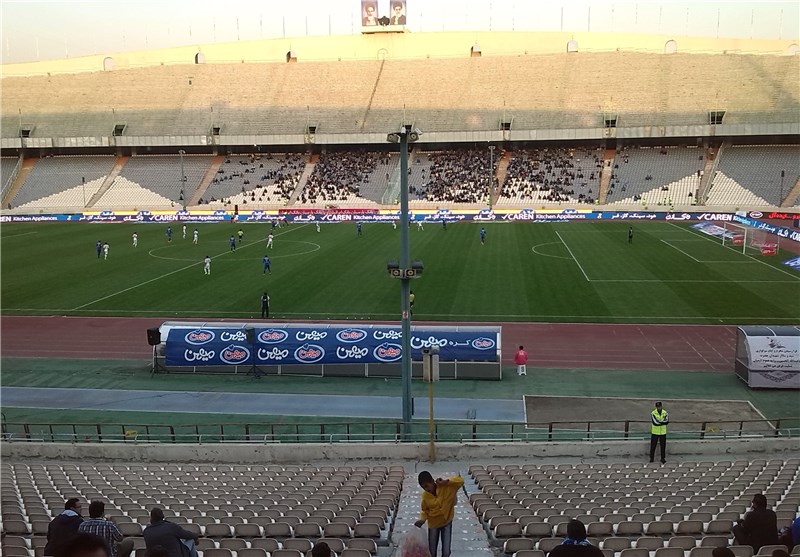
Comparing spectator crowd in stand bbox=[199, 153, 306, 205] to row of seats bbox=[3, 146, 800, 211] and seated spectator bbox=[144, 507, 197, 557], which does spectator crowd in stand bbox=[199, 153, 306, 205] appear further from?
seated spectator bbox=[144, 507, 197, 557]

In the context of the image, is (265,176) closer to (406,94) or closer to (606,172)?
(406,94)

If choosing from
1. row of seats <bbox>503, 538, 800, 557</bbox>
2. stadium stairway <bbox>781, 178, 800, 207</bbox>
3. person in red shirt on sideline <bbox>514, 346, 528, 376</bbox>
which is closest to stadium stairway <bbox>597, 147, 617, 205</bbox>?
stadium stairway <bbox>781, 178, 800, 207</bbox>

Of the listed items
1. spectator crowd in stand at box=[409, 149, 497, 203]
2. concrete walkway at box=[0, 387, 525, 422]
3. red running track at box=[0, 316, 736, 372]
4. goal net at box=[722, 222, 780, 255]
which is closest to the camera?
concrete walkway at box=[0, 387, 525, 422]

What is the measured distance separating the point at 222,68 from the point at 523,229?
67.0m

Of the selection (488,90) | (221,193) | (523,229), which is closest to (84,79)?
(221,193)

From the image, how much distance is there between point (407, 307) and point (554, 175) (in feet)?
238

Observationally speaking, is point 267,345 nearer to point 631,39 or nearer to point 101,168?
point 101,168

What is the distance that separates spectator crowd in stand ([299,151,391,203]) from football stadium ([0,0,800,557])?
489mm

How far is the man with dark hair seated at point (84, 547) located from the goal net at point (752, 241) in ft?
162

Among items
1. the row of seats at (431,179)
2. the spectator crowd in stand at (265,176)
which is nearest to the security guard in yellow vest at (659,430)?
the row of seats at (431,179)

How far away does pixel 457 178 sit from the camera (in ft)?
282

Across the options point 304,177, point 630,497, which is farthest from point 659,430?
point 304,177

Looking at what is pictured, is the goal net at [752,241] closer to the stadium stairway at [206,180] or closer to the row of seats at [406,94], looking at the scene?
→ the row of seats at [406,94]

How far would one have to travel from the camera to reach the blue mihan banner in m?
22.8
